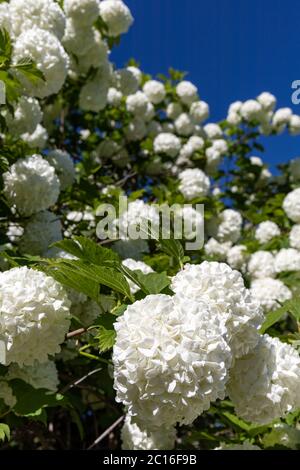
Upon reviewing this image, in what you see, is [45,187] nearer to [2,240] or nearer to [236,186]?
[2,240]

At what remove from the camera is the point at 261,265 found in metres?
4.10

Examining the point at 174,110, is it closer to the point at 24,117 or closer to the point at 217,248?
the point at 217,248

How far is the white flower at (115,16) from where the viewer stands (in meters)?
4.64

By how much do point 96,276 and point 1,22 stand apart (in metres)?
1.98

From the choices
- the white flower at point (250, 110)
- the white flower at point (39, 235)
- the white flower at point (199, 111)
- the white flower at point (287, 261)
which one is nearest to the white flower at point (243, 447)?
the white flower at point (39, 235)

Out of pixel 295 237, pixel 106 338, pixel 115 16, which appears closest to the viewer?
pixel 106 338

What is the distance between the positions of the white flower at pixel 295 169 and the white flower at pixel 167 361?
518cm

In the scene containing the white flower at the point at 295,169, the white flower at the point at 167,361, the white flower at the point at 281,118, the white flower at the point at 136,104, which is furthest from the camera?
the white flower at the point at 281,118

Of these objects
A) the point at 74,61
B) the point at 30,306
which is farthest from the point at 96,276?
the point at 74,61

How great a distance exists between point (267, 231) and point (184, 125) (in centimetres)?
253

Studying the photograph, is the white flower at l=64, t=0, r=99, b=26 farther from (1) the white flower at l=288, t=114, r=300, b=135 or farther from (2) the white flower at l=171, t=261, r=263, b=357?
(1) the white flower at l=288, t=114, r=300, b=135

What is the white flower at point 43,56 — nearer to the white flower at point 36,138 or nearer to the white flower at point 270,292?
the white flower at point 36,138

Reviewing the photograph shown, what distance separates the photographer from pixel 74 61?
4426 mm

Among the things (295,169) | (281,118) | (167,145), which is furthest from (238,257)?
(281,118)
